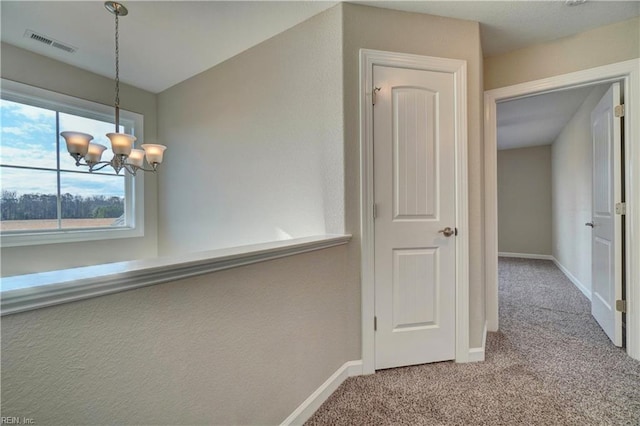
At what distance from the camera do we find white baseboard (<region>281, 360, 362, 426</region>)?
58.7 inches

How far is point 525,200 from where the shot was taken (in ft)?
20.3

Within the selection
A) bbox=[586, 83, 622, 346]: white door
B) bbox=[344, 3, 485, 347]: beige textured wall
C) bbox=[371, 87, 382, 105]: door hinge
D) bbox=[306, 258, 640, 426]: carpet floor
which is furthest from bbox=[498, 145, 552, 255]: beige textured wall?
bbox=[371, 87, 382, 105]: door hinge

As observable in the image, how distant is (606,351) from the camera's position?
221cm

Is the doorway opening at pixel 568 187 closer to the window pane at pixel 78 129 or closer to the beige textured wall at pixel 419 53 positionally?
the beige textured wall at pixel 419 53

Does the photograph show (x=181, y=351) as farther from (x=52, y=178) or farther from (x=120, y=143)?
(x=52, y=178)

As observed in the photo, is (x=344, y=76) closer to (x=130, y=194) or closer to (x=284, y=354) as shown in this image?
(x=284, y=354)

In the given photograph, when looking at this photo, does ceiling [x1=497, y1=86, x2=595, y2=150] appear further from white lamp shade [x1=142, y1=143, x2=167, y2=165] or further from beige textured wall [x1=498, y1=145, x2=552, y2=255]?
white lamp shade [x1=142, y1=143, x2=167, y2=165]

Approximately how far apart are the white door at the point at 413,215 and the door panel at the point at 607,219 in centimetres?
139

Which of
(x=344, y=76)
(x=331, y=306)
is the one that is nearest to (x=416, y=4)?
(x=344, y=76)

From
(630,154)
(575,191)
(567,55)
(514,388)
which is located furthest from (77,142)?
(575,191)

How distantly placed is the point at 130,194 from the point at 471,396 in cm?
378

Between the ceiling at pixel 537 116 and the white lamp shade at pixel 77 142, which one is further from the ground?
the ceiling at pixel 537 116

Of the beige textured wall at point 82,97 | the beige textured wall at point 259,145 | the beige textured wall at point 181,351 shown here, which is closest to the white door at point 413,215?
the beige textured wall at point 259,145

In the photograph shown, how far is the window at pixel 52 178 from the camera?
101 inches
